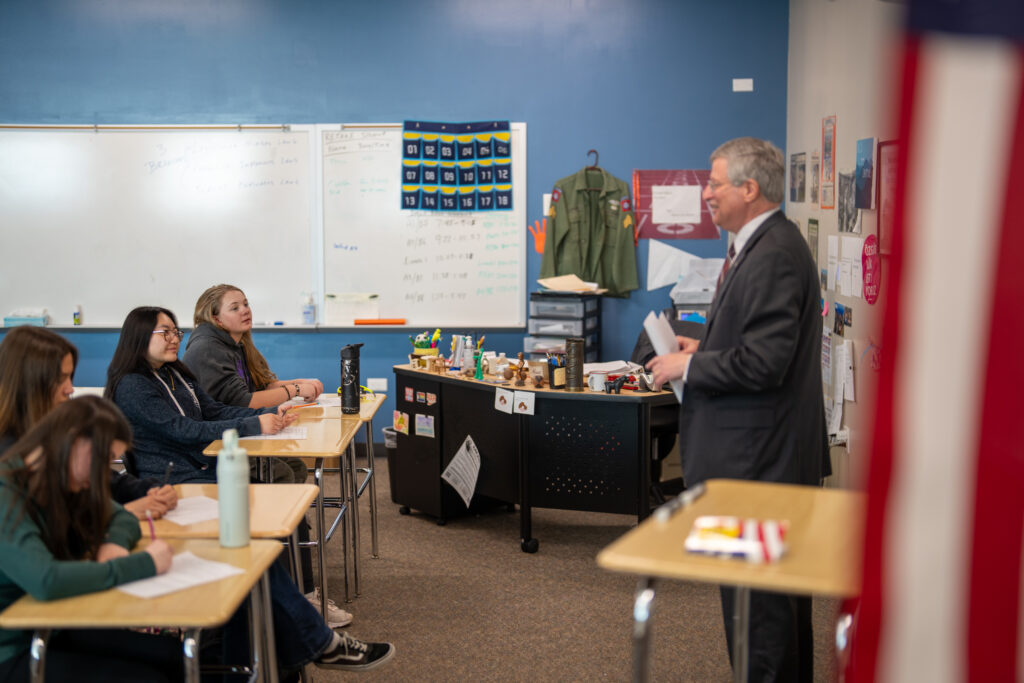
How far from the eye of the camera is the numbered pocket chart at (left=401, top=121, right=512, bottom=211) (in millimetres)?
5637

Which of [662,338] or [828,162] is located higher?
[828,162]

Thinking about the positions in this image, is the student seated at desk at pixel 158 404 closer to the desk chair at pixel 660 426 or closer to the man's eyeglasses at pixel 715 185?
the man's eyeglasses at pixel 715 185

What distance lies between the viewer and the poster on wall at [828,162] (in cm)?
456

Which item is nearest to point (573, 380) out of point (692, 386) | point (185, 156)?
point (692, 386)

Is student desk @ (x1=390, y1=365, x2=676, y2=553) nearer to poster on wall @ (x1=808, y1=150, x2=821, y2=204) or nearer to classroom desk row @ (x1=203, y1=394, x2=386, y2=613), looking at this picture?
classroom desk row @ (x1=203, y1=394, x2=386, y2=613)

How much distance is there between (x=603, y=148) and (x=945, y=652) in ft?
17.6

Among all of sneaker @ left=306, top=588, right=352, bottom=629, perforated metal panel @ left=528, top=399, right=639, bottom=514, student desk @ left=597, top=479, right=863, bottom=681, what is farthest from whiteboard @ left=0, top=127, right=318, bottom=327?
student desk @ left=597, top=479, right=863, bottom=681

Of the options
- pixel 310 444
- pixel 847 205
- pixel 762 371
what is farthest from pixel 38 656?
pixel 847 205

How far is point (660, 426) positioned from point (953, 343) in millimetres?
3948

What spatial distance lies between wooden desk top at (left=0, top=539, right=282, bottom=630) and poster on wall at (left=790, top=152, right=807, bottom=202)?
4139 mm

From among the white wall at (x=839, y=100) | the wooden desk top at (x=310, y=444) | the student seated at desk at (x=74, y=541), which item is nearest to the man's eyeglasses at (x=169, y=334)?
the wooden desk top at (x=310, y=444)

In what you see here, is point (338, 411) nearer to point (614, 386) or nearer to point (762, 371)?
point (614, 386)

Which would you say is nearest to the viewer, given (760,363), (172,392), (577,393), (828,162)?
(760,363)

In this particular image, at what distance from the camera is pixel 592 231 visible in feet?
18.7
